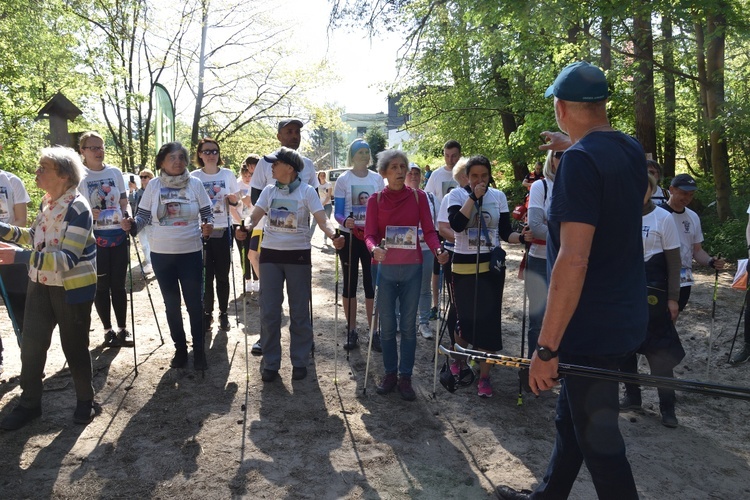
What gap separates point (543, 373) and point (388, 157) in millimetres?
2978

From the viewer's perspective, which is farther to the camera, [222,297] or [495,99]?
[495,99]

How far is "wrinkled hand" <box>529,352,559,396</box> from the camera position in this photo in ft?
7.71

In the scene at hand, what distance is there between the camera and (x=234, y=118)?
84.3 feet

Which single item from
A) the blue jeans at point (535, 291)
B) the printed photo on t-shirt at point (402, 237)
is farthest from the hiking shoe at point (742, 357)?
the printed photo on t-shirt at point (402, 237)

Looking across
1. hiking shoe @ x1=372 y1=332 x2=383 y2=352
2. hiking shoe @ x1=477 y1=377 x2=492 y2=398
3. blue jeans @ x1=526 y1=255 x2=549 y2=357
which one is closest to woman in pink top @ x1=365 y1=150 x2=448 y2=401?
hiking shoe @ x1=477 y1=377 x2=492 y2=398

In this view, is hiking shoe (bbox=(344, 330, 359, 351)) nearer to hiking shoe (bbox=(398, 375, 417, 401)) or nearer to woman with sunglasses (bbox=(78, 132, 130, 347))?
hiking shoe (bbox=(398, 375, 417, 401))

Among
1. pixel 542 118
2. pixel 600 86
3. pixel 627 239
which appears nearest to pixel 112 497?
pixel 627 239

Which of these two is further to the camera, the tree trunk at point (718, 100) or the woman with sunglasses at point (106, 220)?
the tree trunk at point (718, 100)

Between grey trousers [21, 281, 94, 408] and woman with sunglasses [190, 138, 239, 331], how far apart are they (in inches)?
95.6

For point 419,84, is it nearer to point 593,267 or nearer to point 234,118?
point 234,118

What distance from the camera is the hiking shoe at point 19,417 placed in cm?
407

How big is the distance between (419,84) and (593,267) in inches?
692

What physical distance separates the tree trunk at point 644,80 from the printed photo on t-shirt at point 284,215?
22.0 ft

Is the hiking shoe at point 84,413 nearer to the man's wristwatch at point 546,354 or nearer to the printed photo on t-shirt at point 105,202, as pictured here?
the printed photo on t-shirt at point 105,202
